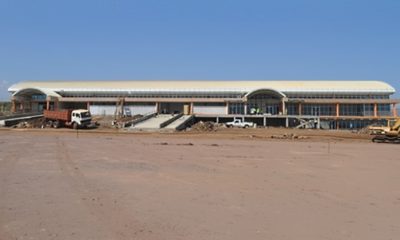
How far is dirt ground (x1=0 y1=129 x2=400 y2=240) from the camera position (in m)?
8.34

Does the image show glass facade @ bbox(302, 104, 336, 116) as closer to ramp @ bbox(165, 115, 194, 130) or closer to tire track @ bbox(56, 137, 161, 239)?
ramp @ bbox(165, 115, 194, 130)

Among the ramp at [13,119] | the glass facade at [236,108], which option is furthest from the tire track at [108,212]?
the glass facade at [236,108]

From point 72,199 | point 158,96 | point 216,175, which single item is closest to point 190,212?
point 72,199

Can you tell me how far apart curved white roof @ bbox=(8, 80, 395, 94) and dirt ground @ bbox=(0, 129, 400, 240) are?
64108mm

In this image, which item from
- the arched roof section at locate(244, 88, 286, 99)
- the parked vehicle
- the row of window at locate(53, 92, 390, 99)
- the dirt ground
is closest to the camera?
the dirt ground

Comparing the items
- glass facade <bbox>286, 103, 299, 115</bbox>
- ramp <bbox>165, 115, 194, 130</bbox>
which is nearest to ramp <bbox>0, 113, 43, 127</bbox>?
ramp <bbox>165, 115, 194, 130</bbox>

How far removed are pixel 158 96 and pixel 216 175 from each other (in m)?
69.4

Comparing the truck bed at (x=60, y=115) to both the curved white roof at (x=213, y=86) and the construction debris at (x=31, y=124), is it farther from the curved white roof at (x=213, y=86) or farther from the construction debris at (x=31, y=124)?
the curved white roof at (x=213, y=86)

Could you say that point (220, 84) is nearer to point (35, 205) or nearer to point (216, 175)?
point (216, 175)

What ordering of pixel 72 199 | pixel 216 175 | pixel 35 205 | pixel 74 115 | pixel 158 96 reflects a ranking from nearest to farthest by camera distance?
pixel 35 205 → pixel 72 199 → pixel 216 175 → pixel 74 115 → pixel 158 96

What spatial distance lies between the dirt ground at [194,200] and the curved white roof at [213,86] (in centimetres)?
6411

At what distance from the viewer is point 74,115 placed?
5231 cm

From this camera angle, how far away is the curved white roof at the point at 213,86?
8175 cm

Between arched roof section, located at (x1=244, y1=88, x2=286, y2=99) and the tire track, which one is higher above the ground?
arched roof section, located at (x1=244, y1=88, x2=286, y2=99)
